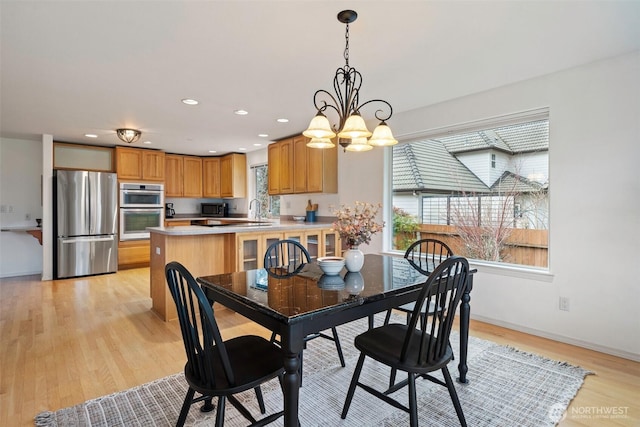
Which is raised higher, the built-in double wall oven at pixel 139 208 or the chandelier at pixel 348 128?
the chandelier at pixel 348 128

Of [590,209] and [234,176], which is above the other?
[234,176]

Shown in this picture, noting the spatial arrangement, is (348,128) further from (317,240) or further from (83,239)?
(83,239)

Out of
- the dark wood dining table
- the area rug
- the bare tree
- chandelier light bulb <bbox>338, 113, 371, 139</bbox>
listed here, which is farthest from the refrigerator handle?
the bare tree

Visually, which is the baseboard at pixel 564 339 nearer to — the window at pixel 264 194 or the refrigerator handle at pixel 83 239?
the window at pixel 264 194

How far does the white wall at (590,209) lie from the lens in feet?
8.09

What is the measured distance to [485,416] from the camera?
5.96ft

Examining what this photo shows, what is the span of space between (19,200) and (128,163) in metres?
1.70

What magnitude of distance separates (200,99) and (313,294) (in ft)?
8.76

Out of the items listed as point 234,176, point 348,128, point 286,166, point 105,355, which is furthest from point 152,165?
point 348,128

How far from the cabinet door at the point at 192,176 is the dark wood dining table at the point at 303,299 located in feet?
17.4

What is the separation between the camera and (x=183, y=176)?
6.78 m

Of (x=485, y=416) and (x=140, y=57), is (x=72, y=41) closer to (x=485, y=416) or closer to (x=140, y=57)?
(x=140, y=57)

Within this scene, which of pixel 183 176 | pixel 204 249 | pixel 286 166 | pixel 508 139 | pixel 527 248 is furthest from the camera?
pixel 183 176

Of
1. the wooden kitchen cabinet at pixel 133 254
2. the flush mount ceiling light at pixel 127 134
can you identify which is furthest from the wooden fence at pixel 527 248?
the wooden kitchen cabinet at pixel 133 254
